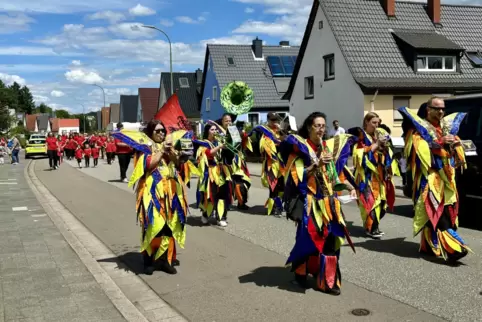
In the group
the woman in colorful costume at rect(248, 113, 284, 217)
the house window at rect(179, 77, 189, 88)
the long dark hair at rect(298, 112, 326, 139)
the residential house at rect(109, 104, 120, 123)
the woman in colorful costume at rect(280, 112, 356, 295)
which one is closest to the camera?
the woman in colorful costume at rect(280, 112, 356, 295)

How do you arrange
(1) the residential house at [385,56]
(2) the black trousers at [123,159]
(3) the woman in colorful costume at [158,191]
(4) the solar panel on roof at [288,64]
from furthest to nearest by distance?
1. (4) the solar panel on roof at [288,64]
2. (1) the residential house at [385,56]
3. (2) the black trousers at [123,159]
4. (3) the woman in colorful costume at [158,191]

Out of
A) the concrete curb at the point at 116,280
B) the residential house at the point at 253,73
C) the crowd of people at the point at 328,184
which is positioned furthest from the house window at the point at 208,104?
the crowd of people at the point at 328,184

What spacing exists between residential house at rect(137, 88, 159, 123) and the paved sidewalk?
61.5 metres

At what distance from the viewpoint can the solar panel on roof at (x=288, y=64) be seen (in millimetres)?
44375

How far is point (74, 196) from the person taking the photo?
14.5 m

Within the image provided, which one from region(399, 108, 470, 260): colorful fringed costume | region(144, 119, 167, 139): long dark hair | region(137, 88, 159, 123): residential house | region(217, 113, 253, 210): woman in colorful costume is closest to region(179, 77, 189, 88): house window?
region(137, 88, 159, 123): residential house

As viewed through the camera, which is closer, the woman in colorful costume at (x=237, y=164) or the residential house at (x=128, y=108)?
the woman in colorful costume at (x=237, y=164)

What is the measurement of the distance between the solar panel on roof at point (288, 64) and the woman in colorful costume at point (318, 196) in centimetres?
3948

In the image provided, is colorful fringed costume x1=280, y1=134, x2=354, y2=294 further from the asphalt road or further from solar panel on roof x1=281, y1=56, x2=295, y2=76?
solar panel on roof x1=281, y1=56, x2=295, y2=76

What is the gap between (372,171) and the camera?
791cm

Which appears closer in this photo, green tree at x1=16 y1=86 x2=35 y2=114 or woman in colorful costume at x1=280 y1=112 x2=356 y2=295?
woman in colorful costume at x1=280 y1=112 x2=356 y2=295

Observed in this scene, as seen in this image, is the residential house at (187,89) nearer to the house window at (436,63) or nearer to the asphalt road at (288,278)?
the house window at (436,63)

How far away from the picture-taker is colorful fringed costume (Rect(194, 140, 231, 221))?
9281mm

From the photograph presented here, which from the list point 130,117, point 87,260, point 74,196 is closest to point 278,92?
point 74,196
